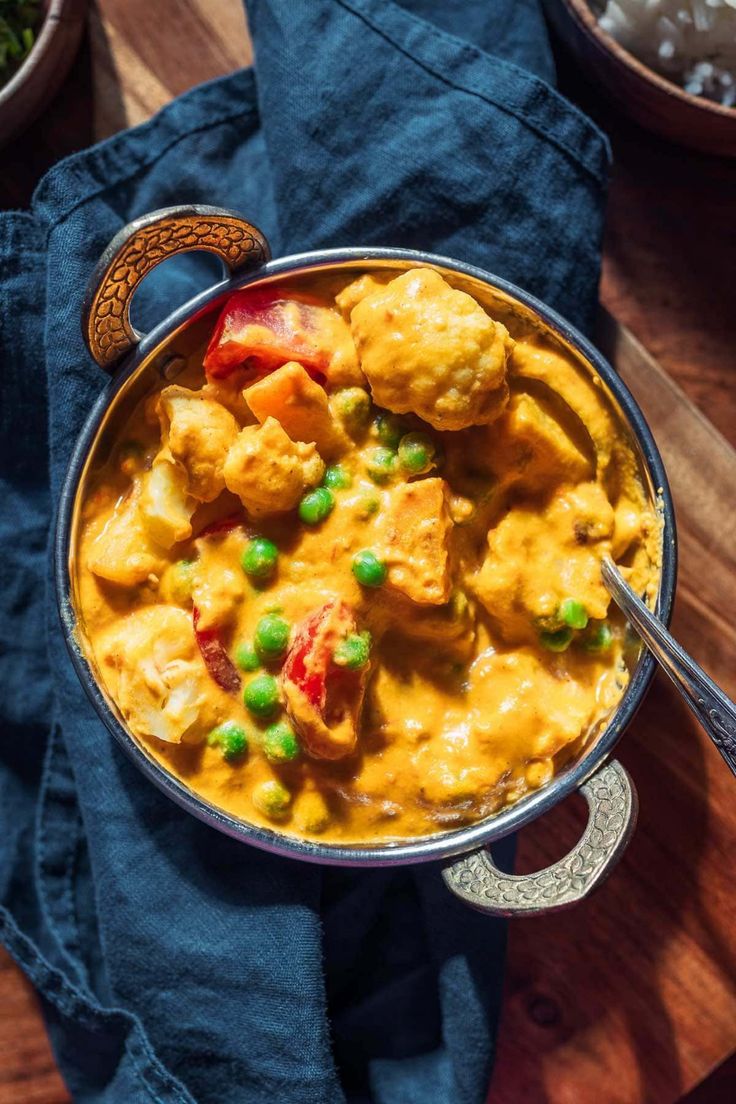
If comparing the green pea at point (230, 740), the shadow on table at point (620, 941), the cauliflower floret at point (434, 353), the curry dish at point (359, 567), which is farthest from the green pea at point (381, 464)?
the shadow on table at point (620, 941)

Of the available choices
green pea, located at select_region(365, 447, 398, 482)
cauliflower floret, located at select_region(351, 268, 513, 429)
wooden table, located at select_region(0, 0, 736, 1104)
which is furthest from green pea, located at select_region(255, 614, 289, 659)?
wooden table, located at select_region(0, 0, 736, 1104)

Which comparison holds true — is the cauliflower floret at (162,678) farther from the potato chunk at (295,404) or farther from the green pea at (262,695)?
the potato chunk at (295,404)

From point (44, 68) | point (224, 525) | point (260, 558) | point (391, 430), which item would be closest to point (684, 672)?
point (391, 430)

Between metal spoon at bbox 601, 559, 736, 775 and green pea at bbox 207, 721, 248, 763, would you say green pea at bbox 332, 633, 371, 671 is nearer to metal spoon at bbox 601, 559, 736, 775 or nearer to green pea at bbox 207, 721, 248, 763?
green pea at bbox 207, 721, 248, 763

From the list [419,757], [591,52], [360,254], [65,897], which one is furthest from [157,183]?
[65,897]

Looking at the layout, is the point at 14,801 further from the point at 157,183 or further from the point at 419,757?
the point at 157,183

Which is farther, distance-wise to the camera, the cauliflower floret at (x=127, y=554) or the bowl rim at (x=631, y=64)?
the bowl rim at (x=631, y=64)
